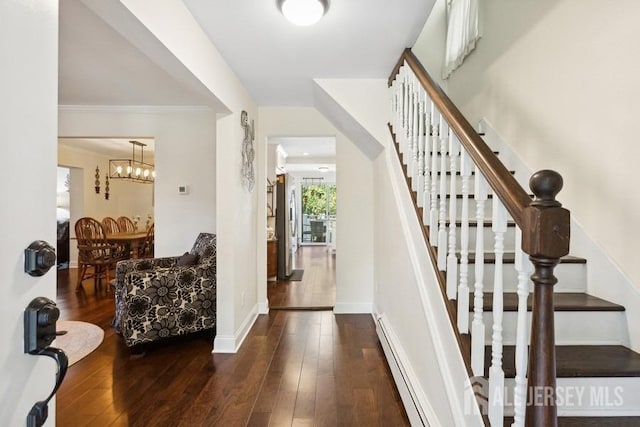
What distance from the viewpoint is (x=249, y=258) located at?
3.27 meters

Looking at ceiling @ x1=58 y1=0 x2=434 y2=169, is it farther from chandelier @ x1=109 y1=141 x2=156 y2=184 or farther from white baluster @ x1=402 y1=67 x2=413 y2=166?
chandelier @ x1=109 y1=141 x2=156 y2=184

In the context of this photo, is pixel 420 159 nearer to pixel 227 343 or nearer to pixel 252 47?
pixel 252 47

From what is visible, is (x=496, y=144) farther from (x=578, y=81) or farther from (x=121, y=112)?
(x=121, y=112)

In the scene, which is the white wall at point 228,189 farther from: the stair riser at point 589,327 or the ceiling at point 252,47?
the stair riser at point 589,327

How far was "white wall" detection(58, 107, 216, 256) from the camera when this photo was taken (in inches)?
149

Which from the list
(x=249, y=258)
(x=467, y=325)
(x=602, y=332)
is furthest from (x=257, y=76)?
(x=602, y=332)

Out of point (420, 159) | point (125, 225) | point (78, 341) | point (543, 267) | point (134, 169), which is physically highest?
point (134, 169)

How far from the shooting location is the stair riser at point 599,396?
118cm

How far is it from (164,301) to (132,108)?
2.46 meters

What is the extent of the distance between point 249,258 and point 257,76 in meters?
1.79

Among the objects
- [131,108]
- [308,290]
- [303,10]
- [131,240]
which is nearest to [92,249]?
[131,240]

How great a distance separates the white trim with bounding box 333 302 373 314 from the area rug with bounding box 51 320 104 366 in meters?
2.31

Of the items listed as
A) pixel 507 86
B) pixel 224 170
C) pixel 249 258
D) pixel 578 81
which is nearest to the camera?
pixel 578 81

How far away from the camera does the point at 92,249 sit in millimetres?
4746
